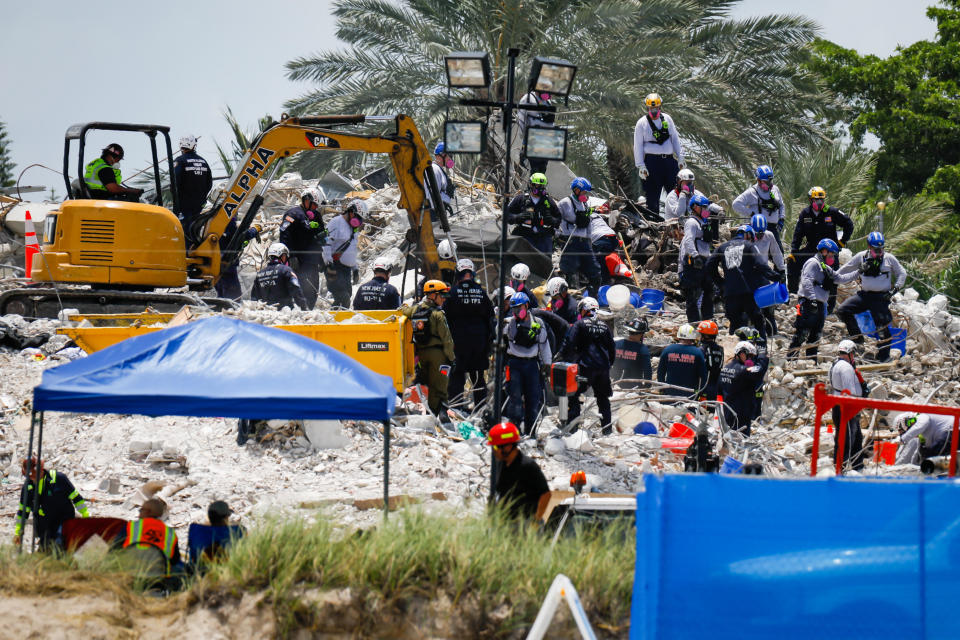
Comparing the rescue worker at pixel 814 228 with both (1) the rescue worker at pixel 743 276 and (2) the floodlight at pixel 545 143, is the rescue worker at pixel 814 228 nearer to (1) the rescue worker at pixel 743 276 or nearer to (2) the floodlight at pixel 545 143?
(1) the rescue worker at pixel 743 276

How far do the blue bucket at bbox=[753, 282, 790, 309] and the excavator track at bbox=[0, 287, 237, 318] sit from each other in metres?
7.00

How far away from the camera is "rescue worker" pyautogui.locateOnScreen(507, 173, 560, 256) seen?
663 inches

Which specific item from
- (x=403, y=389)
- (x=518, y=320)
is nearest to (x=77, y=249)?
(x=403, y=389)

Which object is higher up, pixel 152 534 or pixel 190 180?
pixel 190 180

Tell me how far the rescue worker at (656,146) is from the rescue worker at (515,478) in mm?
10063

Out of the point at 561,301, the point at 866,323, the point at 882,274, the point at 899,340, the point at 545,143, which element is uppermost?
the point at 545,143

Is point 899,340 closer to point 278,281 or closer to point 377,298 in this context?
point 377,298

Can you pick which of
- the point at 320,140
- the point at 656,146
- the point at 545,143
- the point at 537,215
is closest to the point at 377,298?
the point at 320,140

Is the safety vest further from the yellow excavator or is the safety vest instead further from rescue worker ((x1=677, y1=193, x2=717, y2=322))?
rescue worker ((x1=677, y1=193, x2=717, y2=322))

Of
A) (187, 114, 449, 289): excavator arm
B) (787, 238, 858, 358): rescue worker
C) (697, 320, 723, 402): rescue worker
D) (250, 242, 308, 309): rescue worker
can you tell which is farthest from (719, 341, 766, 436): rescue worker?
(250, 242, 308, 309): rescue worker

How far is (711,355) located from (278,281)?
18.6 feet

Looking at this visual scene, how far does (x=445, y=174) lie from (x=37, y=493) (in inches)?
423

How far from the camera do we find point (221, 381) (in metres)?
8.41

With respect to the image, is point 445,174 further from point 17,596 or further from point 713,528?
point 713,528
